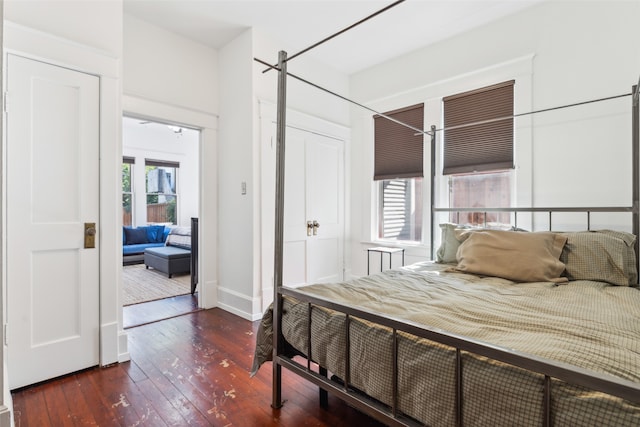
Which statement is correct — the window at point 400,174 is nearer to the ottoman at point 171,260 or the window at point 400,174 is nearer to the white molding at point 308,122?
the white molding at point 308,122

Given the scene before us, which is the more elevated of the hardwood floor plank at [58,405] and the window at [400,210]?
the window at [400,210]

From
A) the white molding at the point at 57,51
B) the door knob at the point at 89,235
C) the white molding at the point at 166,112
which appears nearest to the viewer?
the white molding at the point at 57,51

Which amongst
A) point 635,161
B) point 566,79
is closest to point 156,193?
point 566,79

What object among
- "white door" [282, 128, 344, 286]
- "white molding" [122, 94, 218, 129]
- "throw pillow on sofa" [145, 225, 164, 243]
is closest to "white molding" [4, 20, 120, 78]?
"white molding" [122, 94, 218, 129]

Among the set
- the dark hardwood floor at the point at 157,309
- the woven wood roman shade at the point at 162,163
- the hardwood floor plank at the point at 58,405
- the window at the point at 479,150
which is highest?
the woven wood roman shade at the point at 162,163

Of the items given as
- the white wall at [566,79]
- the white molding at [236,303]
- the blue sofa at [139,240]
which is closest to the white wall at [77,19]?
the white molding at [236,303]

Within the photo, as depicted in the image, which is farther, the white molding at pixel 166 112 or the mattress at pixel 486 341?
the white molding at pixel 166 112

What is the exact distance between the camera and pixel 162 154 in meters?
7.36

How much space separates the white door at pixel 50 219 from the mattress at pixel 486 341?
51.0 inches

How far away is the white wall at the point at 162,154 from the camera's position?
6.93m

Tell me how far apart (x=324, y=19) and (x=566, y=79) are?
7.02 feet

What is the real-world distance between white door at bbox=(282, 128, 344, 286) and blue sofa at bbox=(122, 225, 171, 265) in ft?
12.7

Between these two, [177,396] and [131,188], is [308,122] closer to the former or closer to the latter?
[177,396]

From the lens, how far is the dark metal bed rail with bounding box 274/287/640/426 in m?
0.76
